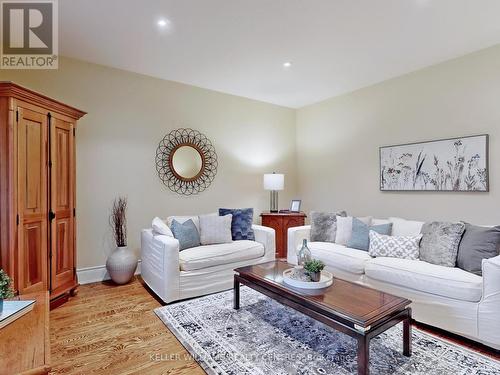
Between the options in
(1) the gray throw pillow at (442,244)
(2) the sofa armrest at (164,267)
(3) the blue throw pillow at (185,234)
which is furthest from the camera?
(3) the blue throw pillow at (185,234)

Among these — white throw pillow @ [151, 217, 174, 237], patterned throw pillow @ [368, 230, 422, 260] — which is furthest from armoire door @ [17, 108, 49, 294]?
patterned throw pillow @ [368, 230, 422, 260]

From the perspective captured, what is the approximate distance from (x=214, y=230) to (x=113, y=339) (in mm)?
1622

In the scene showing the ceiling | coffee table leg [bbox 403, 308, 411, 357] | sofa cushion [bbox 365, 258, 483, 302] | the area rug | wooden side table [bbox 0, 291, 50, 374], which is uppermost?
the ceiling

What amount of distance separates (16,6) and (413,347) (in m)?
4.20

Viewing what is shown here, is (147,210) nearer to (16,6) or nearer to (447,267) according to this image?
(16,6)

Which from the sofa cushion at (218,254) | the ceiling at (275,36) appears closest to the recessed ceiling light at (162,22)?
the ceiling at (275,36)

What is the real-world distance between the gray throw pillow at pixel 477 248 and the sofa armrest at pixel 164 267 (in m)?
2.67

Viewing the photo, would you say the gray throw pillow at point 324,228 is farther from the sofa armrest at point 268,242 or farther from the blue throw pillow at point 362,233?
the sofa armrest at point 268,242

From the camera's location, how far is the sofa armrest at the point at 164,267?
2938 mm

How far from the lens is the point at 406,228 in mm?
3225

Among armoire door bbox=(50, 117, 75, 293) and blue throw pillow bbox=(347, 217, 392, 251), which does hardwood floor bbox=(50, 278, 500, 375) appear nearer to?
armoire door bbox=(50, 117, 75, 293)

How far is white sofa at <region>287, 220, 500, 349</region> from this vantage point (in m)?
2.09

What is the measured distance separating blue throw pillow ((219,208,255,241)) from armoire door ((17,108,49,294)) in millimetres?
2032

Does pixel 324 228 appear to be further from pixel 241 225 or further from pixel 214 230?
pixel 214 230
